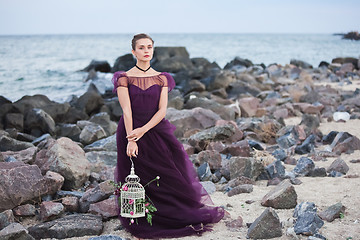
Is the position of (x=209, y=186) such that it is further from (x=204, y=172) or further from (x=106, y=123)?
(x=106, y=123)

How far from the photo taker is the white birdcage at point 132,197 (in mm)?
4539

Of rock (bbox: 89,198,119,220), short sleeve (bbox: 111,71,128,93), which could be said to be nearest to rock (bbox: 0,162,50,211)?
rock (bbox: 89,198,119,220)

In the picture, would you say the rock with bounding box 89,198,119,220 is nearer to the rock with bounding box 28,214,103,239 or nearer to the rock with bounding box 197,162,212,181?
the rock with bounding box 28,214,103,239

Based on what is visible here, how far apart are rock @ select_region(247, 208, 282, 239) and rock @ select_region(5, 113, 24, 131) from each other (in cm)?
906

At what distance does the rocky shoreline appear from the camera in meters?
5.04

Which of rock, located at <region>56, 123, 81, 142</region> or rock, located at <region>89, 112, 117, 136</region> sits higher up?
rock, located at <region>89, 112, 117, 136</region>

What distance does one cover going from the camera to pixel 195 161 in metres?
7.74

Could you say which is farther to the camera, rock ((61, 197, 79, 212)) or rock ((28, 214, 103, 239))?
rock ((61, 197, 79, 212))

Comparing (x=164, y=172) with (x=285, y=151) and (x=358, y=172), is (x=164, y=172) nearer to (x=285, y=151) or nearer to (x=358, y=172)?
(x=358, y=172)

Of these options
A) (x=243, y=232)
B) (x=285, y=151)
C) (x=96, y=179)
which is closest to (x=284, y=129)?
(x=285, y=151)

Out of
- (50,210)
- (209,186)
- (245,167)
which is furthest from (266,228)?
(50,210)

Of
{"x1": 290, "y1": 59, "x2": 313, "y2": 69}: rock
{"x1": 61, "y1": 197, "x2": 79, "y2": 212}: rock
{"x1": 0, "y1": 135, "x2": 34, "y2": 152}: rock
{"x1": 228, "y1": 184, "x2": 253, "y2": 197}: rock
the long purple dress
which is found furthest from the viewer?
{"x1": 290, "y1": 59, "x2": 313, "y2": 69}: rock

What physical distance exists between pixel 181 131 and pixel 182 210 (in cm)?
536

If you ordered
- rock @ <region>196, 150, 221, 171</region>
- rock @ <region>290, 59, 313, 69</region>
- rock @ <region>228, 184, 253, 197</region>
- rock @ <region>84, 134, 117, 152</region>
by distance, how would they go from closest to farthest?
rock @ <region>228, 184, 253, 197</region> → rock @ <region>196, 150, 221, 171</region> → rock @ <region>84, 134, 117, 152</region> → rock @ <region>290, 59, 313, 69</region>
